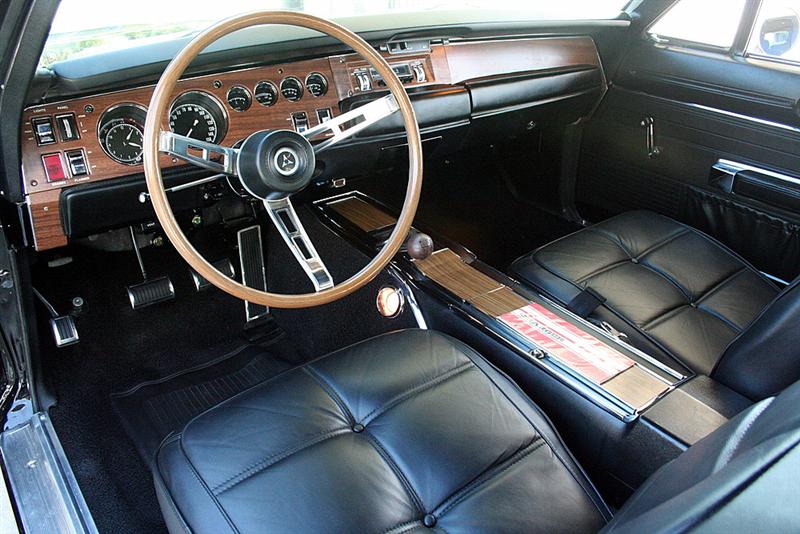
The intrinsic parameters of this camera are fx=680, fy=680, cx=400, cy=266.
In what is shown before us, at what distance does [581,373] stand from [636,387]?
0.10 meters

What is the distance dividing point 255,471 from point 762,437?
0.78 m

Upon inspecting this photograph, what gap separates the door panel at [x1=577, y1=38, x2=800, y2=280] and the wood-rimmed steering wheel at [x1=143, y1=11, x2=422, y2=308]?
126cm

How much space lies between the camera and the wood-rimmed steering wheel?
1201 millimetres

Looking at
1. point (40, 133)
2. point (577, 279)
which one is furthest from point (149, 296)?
point (577, 279)

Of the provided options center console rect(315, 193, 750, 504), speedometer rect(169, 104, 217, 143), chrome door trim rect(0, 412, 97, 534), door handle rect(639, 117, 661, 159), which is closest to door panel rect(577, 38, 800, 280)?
door handle rect(639, 117, 661, 159)

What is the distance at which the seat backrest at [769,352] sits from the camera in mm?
1111

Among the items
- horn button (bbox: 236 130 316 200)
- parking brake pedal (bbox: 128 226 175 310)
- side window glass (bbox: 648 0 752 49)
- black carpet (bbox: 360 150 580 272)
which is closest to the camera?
horn button (bbox: 236 130 316 200)

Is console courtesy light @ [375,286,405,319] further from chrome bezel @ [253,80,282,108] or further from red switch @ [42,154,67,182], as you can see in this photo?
red switch @ [42,154,67,182]

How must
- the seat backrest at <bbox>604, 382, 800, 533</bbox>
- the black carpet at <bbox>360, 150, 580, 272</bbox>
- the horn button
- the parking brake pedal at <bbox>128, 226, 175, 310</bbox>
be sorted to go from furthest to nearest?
the black carpet at <bbox>360, 150, 580, 272</bbox>
the parking brake pedal at <bbox>128, 226, 175, 310</bbox>
the horn button
the seat backrest at <bbox>604, 382, 800, 533</bbox>

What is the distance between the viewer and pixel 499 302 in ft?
5.25

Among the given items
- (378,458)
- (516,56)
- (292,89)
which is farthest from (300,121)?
(378,458)

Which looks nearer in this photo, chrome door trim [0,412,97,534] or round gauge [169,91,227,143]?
chrome door trim [0,412,97,534]

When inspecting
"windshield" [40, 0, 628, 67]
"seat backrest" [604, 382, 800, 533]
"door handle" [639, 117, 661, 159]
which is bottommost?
"door handle" [639, 117, 661, 159]

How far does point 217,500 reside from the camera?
1103 millimetres
